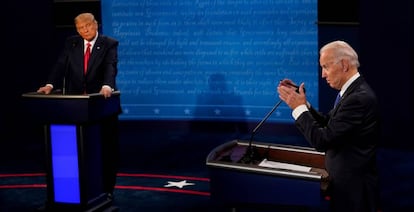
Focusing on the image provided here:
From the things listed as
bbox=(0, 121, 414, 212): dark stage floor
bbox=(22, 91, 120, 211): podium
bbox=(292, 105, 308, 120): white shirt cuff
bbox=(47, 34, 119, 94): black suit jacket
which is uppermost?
bbox=(47, 34, 119, 94): black suit jacket

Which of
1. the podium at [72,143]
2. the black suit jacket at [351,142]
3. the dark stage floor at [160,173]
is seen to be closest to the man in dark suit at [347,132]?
the black suit jacket at [351,142]

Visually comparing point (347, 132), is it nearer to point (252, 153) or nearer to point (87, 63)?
point (252, 153)

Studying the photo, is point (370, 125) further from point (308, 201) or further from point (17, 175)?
point (17, 175)

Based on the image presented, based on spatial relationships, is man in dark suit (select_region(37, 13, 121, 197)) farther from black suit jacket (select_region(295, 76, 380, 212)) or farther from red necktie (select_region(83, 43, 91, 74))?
black suit jacket (select_region(295, 76, 380, 212))

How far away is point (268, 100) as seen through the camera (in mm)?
7129

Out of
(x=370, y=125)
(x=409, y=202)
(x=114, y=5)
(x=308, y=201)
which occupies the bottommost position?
(x=409, y=202)

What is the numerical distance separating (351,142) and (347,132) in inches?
3.0

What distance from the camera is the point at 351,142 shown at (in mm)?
2553

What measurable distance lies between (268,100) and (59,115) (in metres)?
3.52

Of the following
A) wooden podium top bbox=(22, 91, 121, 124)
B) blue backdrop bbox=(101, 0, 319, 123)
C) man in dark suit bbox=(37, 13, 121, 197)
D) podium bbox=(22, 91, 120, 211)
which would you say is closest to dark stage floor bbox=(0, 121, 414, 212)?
blue backdrop bbox=(101, 0, 319, 123)

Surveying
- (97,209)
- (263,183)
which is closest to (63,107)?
(97,209)

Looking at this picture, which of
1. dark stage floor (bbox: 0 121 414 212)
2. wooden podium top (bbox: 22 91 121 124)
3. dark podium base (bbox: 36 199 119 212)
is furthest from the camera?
dark stage floor (bbox: 0 121 414 212)

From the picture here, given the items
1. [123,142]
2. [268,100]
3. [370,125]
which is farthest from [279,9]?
[370,125]

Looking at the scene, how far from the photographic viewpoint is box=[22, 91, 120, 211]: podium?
13.3 feet
